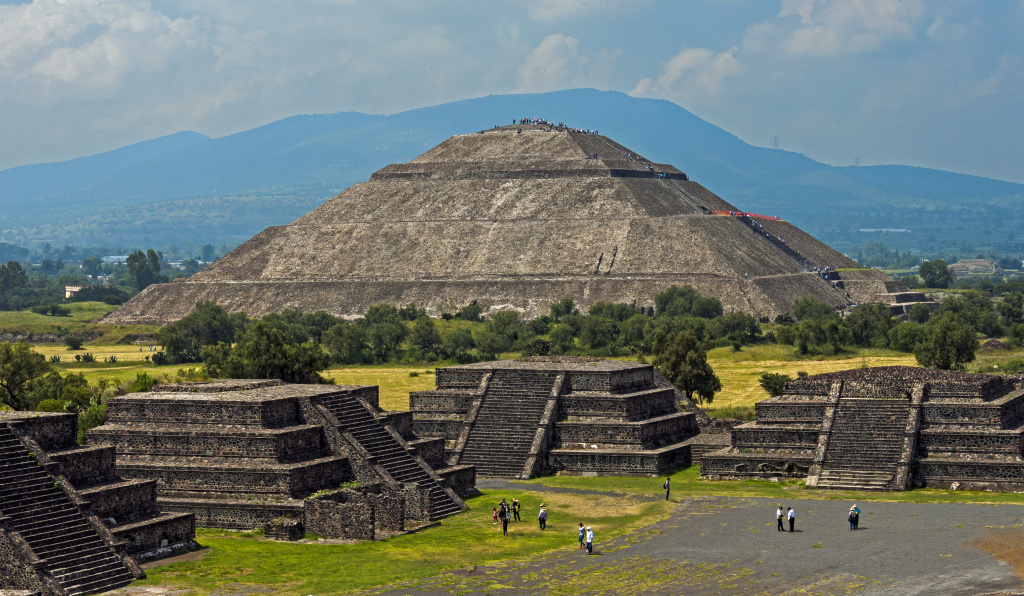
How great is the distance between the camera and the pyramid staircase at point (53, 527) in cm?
3562

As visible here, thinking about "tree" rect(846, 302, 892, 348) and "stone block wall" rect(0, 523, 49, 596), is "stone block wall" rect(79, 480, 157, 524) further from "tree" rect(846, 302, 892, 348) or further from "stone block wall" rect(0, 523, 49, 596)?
"tree" rect(846, 302, 892, 348)

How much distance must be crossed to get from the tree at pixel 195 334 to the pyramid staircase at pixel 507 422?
56737 millimetres

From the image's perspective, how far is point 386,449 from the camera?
162 feet

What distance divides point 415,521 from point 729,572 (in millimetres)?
12154

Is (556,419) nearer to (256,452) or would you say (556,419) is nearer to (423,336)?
(256,452)

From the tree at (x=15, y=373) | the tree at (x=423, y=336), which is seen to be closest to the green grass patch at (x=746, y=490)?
the tree at (x=15, y=373)

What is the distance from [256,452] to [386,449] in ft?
17.2

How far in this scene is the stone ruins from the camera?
35.2 m

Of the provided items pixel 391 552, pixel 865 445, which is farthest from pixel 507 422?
pixel 391 552

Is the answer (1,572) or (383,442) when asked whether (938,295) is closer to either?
(383,442)

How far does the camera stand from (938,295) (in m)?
176

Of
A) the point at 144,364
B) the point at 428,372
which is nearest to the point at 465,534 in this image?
the point at 428,372

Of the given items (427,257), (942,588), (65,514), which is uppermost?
(427,257)

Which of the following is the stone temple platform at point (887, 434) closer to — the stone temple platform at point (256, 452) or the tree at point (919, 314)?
the stone temple platform at point (256, 452)
